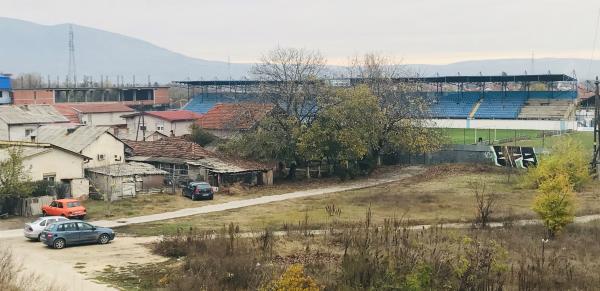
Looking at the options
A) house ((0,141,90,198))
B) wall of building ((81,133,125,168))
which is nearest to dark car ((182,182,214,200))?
house ((0,141,90,198))

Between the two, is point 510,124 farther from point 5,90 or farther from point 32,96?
point 5,90

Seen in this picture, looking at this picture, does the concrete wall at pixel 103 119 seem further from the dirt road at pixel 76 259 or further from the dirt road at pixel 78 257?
the dirt road at pixel 76 259

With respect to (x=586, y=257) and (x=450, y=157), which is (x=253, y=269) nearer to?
(x=586, y=257)

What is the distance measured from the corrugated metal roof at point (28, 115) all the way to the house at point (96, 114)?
67.1 ft

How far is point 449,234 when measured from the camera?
30.5 m

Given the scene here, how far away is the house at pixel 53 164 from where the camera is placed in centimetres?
3994

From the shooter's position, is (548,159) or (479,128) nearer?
(548,159)

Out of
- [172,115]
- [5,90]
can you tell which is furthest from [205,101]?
[172,115]

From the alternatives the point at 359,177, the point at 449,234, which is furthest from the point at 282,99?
the point at 449,234

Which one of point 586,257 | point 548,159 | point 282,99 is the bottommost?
point 586,257

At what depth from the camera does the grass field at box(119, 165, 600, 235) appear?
34344 millimetres

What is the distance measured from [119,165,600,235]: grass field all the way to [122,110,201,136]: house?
33622 millimetres

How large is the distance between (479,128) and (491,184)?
39699 millimetres

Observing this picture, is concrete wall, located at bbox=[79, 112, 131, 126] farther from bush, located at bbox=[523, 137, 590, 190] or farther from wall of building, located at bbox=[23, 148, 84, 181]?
bush, located at bbox=[523, 137, 590, 190]
